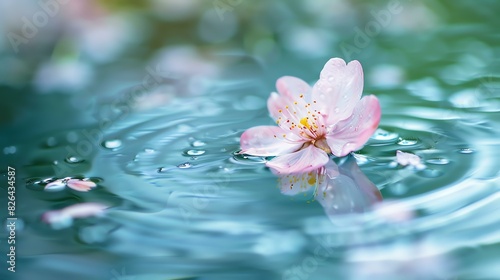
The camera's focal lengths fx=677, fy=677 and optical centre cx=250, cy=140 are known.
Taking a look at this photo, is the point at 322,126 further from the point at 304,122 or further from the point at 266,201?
the point at 266,201

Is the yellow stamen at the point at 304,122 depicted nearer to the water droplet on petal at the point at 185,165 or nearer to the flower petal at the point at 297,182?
the flower petal at the point at 297,182

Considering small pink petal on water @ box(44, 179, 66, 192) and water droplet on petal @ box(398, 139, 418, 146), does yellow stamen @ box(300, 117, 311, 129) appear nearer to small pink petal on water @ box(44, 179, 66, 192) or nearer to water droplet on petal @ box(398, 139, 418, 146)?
water droplet on petal @ box(398, 139, 418, 146)

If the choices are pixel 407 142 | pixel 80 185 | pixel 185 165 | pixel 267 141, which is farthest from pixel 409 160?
pixel 80 185

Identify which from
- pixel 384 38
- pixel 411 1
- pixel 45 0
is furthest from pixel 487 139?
pixel 45 0

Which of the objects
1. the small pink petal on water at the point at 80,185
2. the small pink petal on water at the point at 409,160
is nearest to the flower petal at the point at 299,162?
the small pink petal on water at the point at 409,160

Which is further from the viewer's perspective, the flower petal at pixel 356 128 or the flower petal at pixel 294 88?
the flower petal at pixel 294 88

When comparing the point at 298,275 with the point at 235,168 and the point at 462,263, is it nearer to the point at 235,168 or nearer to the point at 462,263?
the point at 462,263

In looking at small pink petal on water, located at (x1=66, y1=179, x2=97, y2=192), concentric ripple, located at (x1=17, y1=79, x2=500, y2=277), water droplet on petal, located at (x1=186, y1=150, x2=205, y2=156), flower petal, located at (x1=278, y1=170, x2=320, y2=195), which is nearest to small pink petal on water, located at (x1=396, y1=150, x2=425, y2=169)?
concentric ripple, located at (x1=17, y1=79, x2=500, y2=277)

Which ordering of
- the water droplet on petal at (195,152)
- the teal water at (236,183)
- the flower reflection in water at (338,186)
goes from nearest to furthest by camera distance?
the teal water at (236,183), the flower reflection in water at (338,186), the water droplet on petal at (195,152)
